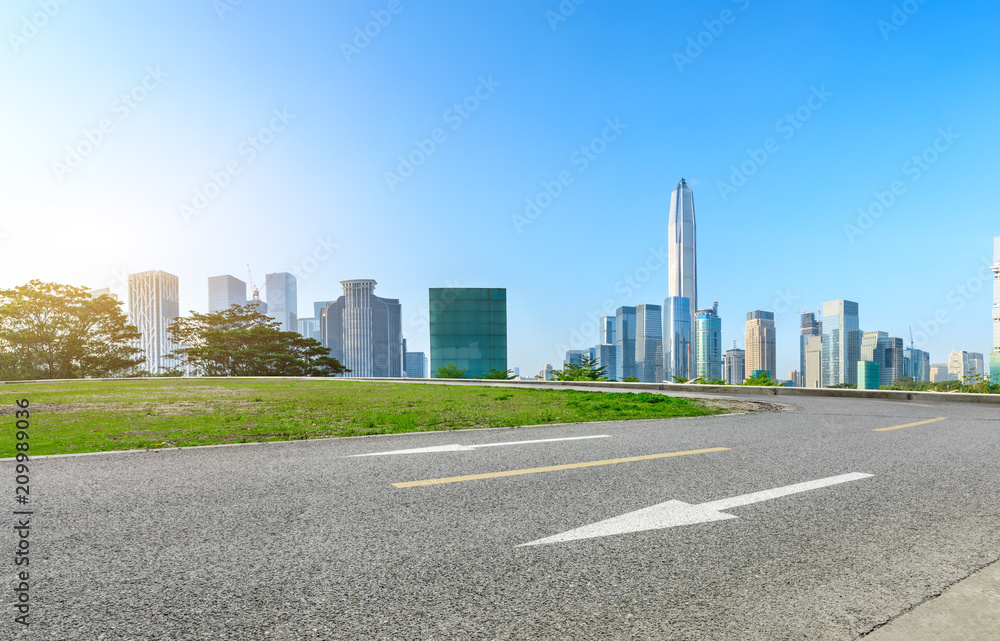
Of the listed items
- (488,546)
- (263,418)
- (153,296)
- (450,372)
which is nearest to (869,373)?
(450,372)

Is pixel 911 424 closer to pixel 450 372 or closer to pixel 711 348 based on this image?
pixel 450 372

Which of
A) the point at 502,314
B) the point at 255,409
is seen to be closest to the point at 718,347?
the point at 502,314

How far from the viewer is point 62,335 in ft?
115

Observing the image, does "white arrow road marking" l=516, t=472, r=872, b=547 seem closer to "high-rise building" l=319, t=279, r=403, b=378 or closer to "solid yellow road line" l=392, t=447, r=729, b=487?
"solid yellow road line" l=392, t=447, r=729, b=487

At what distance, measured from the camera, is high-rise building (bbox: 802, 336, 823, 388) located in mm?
99312

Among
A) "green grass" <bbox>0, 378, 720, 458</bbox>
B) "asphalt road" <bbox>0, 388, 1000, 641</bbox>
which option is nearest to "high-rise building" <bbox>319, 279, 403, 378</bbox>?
"green grass" <bbox>0, 378, 720, 458</bbox>

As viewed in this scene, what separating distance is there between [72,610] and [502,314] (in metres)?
50.0

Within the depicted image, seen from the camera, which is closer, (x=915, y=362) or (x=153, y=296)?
(x=153, y=296)

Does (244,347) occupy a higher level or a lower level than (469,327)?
lower

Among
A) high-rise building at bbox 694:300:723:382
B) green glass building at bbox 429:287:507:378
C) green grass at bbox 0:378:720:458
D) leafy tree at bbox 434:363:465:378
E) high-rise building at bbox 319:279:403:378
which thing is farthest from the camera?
high-rise building at bbox 694:300:723:382

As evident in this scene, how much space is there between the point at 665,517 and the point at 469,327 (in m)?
48.2

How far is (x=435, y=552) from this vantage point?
3330 millimetres

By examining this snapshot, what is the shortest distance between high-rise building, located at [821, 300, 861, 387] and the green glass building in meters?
62.7

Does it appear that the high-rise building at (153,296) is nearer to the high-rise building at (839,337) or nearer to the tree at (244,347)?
the tree at (244,347)
